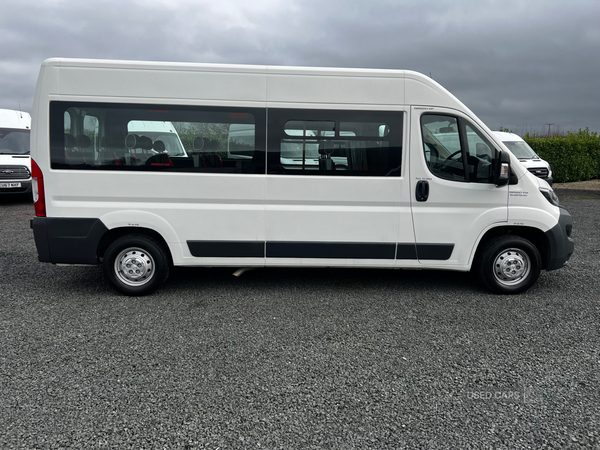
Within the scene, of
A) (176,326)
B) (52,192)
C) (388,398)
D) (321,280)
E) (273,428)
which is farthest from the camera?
(321,280)

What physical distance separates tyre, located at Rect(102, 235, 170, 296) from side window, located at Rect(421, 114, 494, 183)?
313cm

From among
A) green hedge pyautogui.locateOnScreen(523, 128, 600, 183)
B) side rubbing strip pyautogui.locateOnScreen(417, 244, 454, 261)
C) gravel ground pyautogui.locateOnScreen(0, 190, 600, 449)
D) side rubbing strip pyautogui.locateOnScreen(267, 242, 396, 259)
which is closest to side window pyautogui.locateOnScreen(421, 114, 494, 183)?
side rubbing strip pyautogui.locateOnScreen(417, 244, 454, 261)

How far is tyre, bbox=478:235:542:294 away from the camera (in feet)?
16.7

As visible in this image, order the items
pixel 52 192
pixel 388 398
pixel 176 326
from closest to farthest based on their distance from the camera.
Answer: pixel 388 398 < pixel 176 326 < pixel 52 192

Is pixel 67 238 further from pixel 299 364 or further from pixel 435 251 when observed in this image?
pixel 435 251

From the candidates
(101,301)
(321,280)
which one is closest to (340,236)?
(321,280)

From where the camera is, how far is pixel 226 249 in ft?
16.7

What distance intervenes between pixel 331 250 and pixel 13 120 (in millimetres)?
12766

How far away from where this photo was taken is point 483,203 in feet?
16.5

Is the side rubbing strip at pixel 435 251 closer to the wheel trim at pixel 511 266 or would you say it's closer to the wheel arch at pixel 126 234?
the wheel trim at pixel 511 266

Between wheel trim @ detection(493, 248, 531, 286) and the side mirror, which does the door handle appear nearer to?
the side mirror

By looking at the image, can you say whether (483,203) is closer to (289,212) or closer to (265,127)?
(289,212)

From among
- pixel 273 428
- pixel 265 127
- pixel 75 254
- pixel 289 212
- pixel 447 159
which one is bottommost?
pixel 273 428

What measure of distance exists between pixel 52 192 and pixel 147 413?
118 inches
